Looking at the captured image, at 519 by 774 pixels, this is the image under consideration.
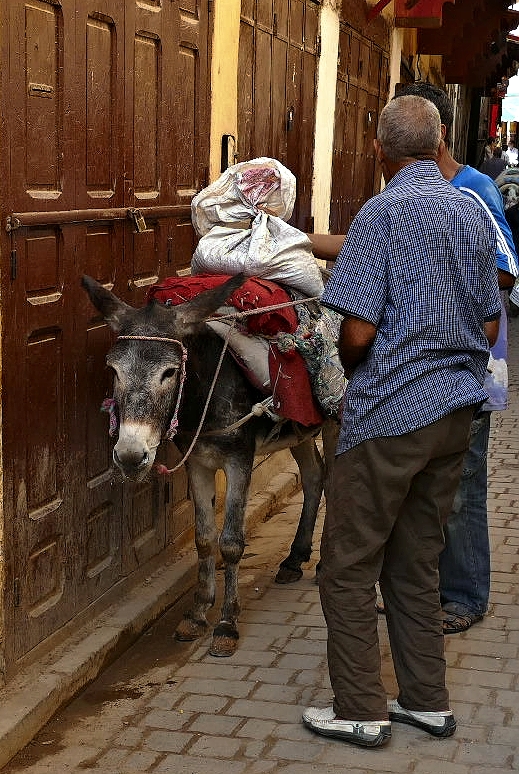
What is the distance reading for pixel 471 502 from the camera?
5246mm

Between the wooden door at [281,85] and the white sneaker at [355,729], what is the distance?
356 centimetres

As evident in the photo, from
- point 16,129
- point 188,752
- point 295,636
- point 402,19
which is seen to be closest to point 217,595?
point 295,636

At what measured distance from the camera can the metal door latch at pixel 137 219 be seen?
515cm

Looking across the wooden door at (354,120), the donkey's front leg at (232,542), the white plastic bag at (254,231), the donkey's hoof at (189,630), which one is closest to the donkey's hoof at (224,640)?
the donkey's front leg at (232,542)

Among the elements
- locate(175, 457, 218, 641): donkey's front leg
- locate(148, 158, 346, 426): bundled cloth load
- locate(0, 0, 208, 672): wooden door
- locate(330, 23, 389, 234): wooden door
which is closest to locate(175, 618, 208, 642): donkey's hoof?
locate(175, 457, 218, 641): donkey's front leg

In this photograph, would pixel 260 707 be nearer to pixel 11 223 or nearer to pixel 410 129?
pixel 11 223

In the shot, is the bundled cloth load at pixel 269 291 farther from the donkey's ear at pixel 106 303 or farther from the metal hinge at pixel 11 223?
the metal hinge at pixel 11 223

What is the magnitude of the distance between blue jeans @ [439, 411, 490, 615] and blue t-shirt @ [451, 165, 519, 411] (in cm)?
18

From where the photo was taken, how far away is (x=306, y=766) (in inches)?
156

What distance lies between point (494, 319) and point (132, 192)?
1.87m

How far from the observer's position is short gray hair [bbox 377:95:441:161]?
13.1ft

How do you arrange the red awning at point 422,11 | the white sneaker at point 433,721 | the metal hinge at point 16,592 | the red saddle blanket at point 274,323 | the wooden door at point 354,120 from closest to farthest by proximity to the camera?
the white sneaker at point 433,721, the metal hinge at point 16,592, the red saddle blanket at point 274,323, the wooden door at point 354,120, the red awning at point 422,11

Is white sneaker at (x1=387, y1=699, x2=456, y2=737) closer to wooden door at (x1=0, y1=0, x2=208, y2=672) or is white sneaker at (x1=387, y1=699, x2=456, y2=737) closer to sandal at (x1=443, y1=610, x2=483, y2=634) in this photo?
sandal at (x1=443, y1=610, x2=483, y2=634)

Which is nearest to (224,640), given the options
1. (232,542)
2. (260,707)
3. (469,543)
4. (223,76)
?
(232,542)
